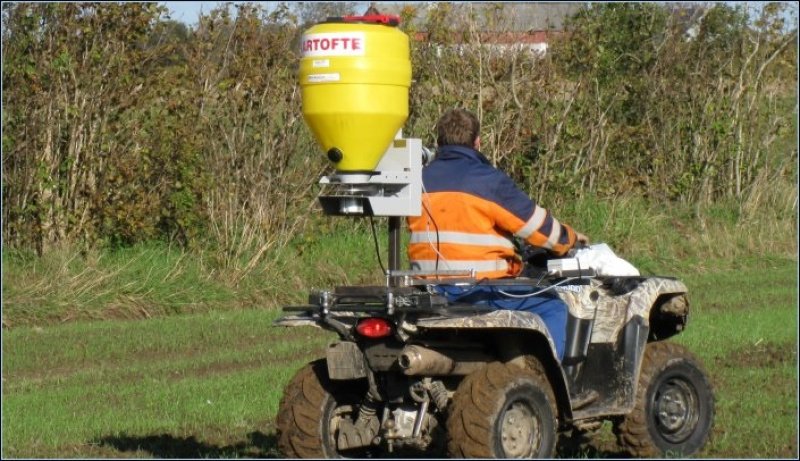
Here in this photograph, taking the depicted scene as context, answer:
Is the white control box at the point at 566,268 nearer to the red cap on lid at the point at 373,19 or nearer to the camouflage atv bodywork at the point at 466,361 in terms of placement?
the camouflage atv bodywork at the point at 466,361

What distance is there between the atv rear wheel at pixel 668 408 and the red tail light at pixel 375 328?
5.58 feet

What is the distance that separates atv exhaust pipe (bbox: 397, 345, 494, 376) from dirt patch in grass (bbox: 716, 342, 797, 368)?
15.1 ft

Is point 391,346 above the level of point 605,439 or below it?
above

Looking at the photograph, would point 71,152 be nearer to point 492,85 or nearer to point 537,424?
point 492,85

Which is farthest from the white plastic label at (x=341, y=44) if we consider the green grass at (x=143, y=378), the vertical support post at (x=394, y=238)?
the green grass at (x=143, y=378)

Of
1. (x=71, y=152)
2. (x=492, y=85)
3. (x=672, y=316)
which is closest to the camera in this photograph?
(x=672, y=316)

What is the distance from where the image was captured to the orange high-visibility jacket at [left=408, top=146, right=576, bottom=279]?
7.45 m

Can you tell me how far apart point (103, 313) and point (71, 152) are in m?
1.99

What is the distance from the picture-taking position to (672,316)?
27.4 ft

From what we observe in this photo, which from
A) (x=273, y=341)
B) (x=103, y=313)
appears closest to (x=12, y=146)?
(x=103, y=313)

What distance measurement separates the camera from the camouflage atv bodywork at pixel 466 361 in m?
6.83

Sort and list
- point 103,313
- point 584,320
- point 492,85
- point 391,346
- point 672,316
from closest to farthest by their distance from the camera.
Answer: point 391,346 → point 584,320 → point 672,316 → point 103,313 → point 492,85

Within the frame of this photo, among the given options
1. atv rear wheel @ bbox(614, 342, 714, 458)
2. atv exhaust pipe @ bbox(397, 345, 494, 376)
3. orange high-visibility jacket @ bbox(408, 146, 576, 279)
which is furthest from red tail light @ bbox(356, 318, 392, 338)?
atv rear wheel @ bbox(614, 342, 714, 458)

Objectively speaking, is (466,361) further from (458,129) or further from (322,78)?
(322,78)
